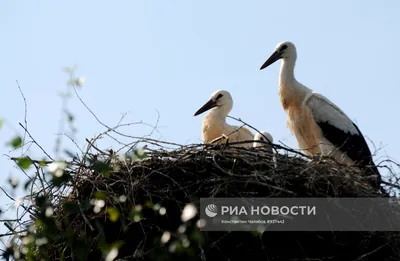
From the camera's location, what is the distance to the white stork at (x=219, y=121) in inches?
311

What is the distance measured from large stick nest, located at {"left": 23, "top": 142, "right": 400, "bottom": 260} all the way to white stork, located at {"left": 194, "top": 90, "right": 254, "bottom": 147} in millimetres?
2218

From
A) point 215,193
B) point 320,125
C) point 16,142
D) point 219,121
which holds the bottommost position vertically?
point 16,142

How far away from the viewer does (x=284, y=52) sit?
805cm

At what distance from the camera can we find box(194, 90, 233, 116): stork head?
8.45m

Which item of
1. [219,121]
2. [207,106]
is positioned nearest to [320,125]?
[219,121]

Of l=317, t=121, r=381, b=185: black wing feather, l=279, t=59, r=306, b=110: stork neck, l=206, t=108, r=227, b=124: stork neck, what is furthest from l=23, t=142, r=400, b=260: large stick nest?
l=206, t=108, r=227, b=124: stork neck

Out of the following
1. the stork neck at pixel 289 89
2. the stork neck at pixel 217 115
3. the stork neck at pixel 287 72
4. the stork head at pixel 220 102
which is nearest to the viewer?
the stork neck at pixel 289 89

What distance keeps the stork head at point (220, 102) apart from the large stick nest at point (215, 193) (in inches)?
112

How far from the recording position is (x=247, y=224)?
15.7 ft

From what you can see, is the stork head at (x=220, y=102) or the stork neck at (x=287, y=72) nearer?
the stork neck at (x=287, y=72)

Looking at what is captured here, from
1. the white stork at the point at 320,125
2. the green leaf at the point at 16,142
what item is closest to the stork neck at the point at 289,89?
the white stork at the point at 320,125

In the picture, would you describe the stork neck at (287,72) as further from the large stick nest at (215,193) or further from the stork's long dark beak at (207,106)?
the large stick nest at (215,193)

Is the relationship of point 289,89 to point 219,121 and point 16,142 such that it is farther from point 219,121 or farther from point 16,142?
point 16,142

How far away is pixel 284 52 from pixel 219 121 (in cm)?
82
